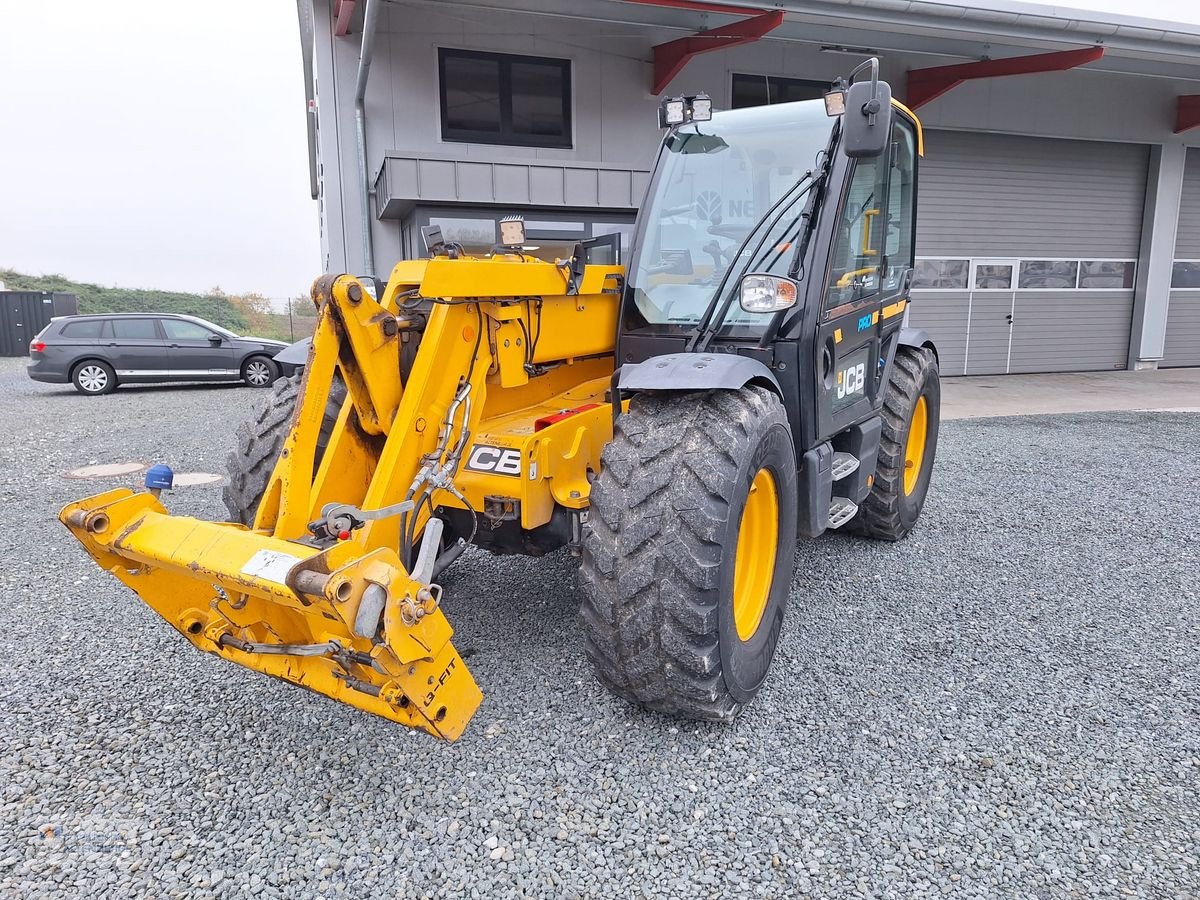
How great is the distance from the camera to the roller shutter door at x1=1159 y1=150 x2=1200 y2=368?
14.0 metres

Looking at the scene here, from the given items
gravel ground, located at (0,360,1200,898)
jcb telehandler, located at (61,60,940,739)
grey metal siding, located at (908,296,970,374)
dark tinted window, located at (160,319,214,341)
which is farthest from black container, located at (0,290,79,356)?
jcb telehandler, located at (61,60,940,739)

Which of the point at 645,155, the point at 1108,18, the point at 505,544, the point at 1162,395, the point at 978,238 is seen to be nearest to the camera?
the point at 505,544

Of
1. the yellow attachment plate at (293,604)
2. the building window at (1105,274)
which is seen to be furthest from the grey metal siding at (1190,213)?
the yellow attachment plate at (293,604)

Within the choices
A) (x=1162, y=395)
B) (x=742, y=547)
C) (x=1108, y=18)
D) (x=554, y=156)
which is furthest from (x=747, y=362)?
(x=1162, y=395)

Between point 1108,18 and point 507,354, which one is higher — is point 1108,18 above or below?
above

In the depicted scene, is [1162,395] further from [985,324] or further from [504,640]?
[504,640]

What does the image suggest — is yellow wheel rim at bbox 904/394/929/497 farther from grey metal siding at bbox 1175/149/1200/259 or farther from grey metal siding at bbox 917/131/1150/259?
grey metal siding at bbox 1175/149/1200/259

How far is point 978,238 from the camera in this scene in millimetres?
13000

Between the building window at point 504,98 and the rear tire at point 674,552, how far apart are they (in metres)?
8.47

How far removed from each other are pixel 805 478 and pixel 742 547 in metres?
0.56

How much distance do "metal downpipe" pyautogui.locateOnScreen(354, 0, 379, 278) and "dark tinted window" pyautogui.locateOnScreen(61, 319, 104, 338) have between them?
576 centimetres

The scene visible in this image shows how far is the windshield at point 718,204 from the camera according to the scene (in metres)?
3.49

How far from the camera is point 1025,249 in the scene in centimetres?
1332

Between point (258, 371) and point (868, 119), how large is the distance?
12520 millimetres
